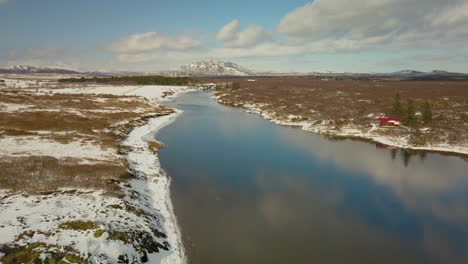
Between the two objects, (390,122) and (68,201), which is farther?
(390,122)

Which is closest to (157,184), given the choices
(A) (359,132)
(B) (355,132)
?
(B) (355,132)

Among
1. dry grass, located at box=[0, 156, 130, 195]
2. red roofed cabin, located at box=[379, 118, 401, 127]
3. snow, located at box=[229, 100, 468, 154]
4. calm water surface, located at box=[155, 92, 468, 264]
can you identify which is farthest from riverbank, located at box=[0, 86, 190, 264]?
red roofed cabin, located at box=[379, 118, 401, 127]

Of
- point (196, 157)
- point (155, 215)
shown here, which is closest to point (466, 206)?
point (155, 215)

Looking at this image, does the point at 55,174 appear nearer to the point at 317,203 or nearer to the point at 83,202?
the point at 83,202

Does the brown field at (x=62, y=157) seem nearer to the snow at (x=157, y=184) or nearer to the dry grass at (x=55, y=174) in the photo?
the dry grass at (x=55, y=174)

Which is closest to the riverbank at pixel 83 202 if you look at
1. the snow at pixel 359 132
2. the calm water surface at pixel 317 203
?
the calm water surface at pixel 317 203

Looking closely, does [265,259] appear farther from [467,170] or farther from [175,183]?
[467,170]

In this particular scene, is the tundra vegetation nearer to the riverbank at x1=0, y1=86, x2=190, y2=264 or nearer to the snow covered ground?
the riverbank at x1=0, y1=86, x2=190, y2=264
